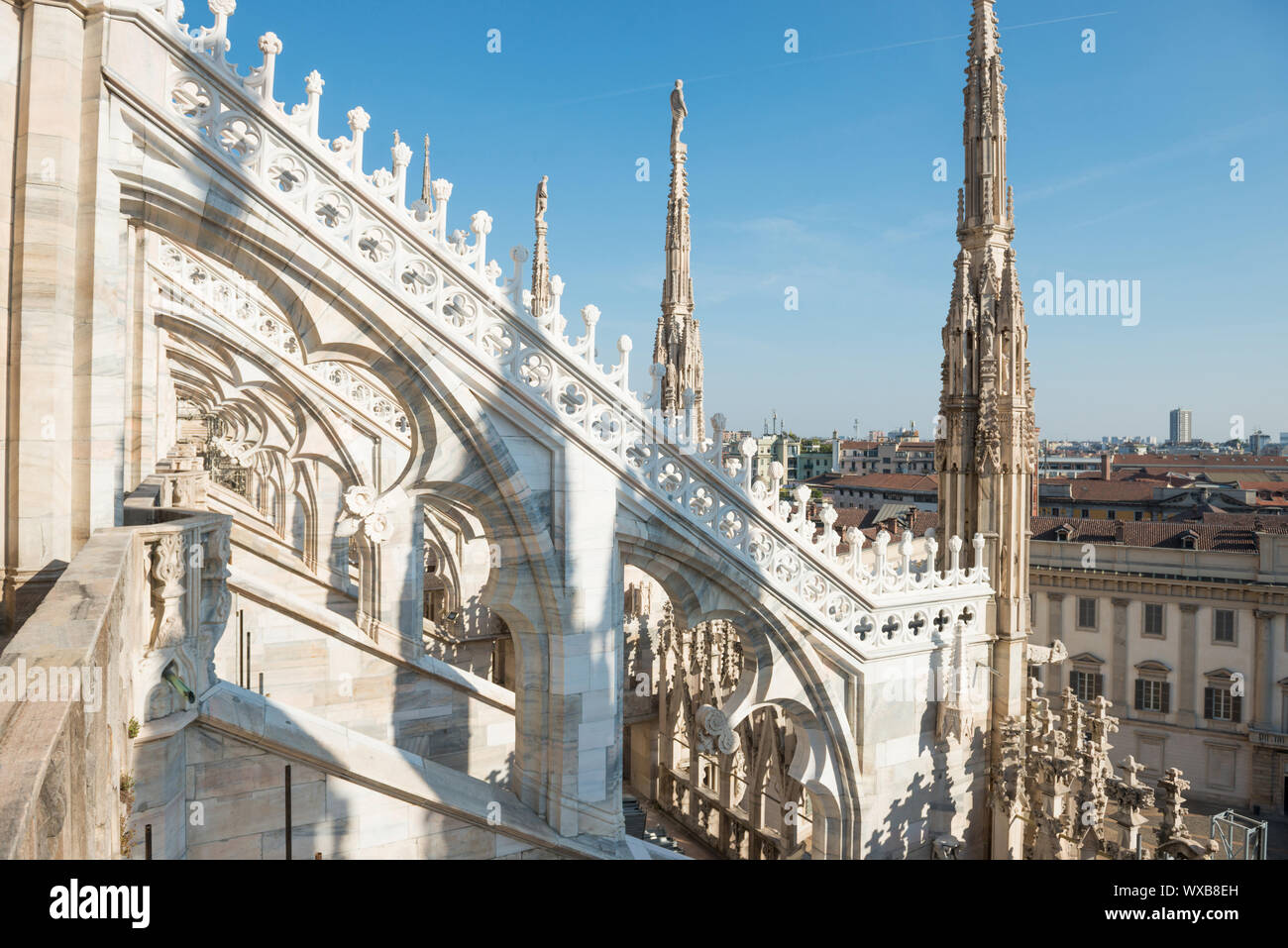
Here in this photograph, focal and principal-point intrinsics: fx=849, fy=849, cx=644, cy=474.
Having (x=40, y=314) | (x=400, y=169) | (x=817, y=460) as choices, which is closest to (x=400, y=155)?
(x=400, y=169)

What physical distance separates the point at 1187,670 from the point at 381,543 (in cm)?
3965

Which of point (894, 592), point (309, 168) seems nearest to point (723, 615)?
point (894, 592)

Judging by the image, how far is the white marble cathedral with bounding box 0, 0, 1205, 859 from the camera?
581 centimetres

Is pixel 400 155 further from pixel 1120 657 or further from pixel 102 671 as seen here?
pixel 1120 657

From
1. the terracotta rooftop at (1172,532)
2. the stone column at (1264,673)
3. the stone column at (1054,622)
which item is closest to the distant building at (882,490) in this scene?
the terracotta rooftop at (1172,532)

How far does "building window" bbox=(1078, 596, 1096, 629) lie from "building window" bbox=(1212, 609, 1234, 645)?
492 cm

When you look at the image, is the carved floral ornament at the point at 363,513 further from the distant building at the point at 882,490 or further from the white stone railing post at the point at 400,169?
the distant building at the point at 882,490

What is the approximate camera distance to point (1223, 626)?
38844 mm

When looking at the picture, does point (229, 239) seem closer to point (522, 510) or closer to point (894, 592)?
point (522, 510)

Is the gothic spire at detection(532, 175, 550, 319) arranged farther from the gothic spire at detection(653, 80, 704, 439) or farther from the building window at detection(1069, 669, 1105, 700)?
the building window at detection(1069, 669, 1105, 700)

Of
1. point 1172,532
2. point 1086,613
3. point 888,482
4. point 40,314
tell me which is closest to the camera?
point 40,314
